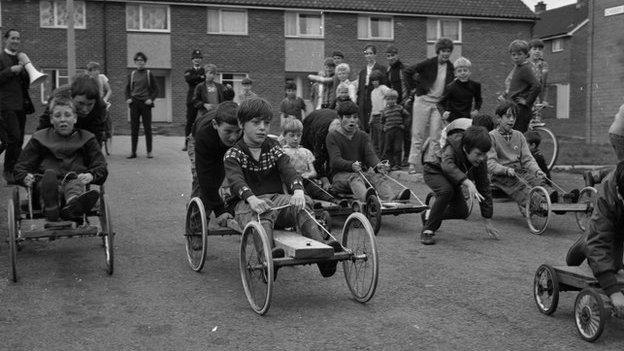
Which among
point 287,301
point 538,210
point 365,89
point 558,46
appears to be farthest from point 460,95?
point 558,46

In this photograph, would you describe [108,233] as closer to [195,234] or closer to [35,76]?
[195,234]

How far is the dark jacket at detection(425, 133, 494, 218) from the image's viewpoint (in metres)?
7.44

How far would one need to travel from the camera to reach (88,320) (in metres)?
4.96

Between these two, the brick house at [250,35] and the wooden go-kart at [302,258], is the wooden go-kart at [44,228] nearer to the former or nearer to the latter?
the wooden go-kart at [302,258]

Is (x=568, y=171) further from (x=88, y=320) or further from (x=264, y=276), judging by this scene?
(x=88, y=320)

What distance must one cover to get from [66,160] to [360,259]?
3.17 metres

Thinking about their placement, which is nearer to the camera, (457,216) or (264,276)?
(264,276)

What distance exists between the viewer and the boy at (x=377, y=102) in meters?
13.1

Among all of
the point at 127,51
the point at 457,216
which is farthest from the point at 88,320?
the point at 127,51

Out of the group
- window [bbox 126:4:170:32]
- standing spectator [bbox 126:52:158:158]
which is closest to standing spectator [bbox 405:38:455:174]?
standing spectator [bbox 126:52:158:158]

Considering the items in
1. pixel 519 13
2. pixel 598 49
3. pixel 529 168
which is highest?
pixel 519 13

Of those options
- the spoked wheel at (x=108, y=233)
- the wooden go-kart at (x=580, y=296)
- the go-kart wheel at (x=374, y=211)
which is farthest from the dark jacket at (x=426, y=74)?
the wooden go-kart at (x=580, y=296)

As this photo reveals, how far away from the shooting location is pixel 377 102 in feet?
43.6

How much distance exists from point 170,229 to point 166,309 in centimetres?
314
